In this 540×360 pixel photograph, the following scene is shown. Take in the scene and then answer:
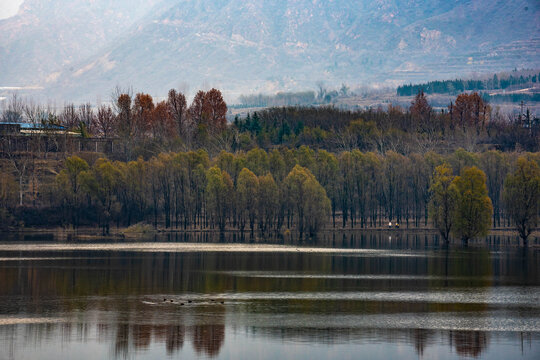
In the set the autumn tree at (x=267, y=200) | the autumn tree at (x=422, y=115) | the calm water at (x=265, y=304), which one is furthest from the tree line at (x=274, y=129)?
the calm water at (x=265, y=304)

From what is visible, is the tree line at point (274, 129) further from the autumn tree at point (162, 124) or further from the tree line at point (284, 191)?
the tree line at point (284, 191)

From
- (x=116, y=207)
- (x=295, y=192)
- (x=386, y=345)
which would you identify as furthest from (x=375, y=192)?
(x=386, y=345)

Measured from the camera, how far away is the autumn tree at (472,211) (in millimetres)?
81438

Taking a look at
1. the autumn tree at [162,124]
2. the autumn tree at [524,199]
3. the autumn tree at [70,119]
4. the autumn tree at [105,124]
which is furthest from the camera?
the autumn tree at [105,124]

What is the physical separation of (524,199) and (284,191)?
29451mm

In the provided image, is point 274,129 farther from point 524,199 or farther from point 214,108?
point 524,199

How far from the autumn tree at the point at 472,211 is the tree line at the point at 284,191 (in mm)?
107

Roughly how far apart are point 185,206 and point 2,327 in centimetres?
6949

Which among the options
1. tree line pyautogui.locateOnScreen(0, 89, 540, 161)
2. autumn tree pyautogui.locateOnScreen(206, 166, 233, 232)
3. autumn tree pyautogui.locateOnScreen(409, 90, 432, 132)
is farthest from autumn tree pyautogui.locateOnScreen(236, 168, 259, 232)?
autumn tree pyautogui.locateOnScreen(409, 90, 432, 132)

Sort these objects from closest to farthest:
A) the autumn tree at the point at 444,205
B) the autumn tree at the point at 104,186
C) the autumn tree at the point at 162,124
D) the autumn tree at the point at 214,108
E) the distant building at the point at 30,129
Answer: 1. the autumn tree at the point at 444,205
2. the autumn tree at the point at 104,186
3. the distant building at the point at 30,129
4. the autumn tree at the point at 162,124
5. the autumn tree at the point at 214,108

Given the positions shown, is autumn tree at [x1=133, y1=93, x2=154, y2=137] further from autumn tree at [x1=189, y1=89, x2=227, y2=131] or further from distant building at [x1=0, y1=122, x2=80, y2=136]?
distant building at [x1=0, y1=122, x2=80, y2=136]

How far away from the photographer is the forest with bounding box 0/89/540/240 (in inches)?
3319

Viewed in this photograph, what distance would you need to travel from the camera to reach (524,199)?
82438 mm

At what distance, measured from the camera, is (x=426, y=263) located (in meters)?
65.8
